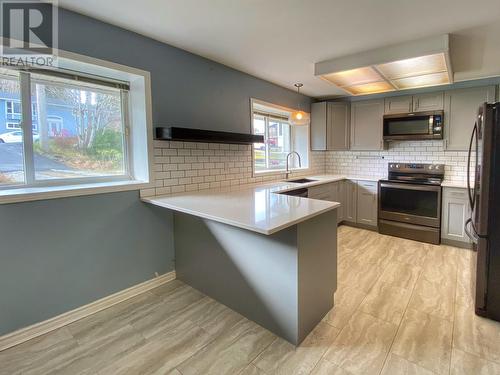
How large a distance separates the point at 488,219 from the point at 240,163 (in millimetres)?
2395

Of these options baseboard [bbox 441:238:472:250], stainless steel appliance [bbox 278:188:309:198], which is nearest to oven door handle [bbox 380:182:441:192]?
baseboard [bbox 441:238:472:250]

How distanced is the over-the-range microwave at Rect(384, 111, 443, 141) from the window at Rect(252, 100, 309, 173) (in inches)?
50.4

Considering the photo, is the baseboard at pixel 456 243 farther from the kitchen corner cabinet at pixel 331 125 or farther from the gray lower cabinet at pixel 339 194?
the kitchen corner cabinet at pixel 331 125

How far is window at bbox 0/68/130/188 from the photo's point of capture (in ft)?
6.31

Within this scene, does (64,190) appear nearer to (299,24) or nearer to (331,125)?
(299,24)

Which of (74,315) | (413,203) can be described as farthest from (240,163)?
(413,203)

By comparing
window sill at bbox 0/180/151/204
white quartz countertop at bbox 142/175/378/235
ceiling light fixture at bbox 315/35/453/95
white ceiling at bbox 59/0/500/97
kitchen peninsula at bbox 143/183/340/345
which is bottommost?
kitchen peninsula at bbox 143/183/340/345

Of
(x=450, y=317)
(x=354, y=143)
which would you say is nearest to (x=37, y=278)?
(x=450, y=317)

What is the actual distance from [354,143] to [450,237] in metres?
1.93

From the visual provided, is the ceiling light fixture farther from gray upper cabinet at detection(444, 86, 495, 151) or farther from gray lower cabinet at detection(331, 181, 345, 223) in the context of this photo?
gray lower cabinet at detection(331, 181, 345, 223)

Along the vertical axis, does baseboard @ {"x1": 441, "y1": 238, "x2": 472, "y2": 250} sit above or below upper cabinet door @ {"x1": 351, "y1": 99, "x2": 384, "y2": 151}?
below

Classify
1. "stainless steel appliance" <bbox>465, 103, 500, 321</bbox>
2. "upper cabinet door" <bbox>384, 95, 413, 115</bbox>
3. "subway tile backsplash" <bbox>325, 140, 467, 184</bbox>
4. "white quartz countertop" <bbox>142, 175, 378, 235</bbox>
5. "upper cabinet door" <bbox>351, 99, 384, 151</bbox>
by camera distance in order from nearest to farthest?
1. "white quartz countertop" <bbox>142, 175, 378, 235</bbox>
2. "stainless steel appliance" <bbox>465, 103, 500, 321</bbox>
3. "subway tile backsplash" <bbox>325, 140, 467, 184</bbox>
4. "upper cabinet door" <bbox>384, 95, 413, 115</bbox>
5. "upper cabinet door" <bbox>351, 99, 384, 151</bbox>

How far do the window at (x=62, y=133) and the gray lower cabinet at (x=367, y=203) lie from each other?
343 cm

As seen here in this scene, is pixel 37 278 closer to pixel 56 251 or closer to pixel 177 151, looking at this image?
pixel 56 251
